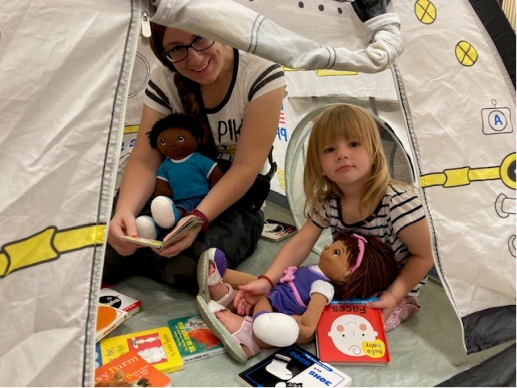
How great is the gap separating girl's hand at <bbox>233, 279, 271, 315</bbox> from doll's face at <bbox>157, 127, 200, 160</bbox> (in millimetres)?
381

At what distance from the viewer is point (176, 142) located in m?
1.17

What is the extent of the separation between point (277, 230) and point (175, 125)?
1.69 feet

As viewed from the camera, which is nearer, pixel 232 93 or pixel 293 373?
pixel 293 373

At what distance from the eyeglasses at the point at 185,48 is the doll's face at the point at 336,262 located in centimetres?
54

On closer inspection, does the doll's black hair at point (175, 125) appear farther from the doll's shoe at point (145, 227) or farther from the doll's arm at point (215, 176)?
the doll's shoe at point (145, 227)

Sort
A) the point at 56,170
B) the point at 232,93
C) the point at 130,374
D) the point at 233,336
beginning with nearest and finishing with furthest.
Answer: the point at 56,170 → the point at 130,374 → the point at 233,336 → the point at 232,93

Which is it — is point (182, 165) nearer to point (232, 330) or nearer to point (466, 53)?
point (232, 330)

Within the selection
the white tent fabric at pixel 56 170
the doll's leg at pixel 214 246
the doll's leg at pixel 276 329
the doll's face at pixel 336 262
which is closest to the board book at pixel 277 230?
the doll's leg at pixel 214 246

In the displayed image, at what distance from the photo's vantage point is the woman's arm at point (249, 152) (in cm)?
112

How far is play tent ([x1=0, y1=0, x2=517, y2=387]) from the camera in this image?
0.59 metres

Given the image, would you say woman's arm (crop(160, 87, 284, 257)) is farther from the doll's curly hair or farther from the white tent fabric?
the white tent fabric

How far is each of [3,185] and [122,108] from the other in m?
0.18

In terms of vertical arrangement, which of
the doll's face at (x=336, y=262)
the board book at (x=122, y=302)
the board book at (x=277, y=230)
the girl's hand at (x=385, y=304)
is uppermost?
the doll's face at (x=336, y=262)

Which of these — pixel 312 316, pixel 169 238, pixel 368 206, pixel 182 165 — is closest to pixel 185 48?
pixel 182 165
